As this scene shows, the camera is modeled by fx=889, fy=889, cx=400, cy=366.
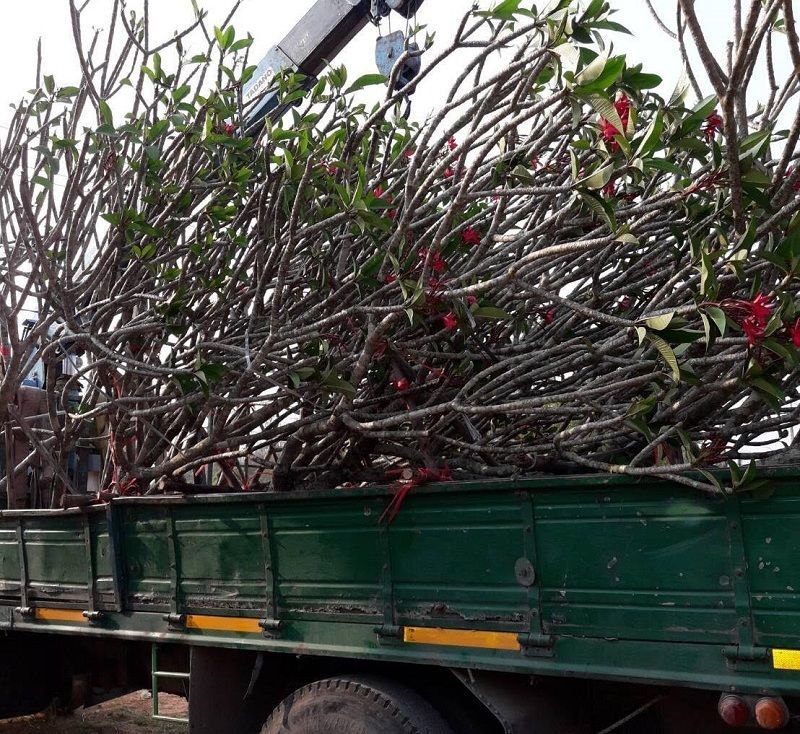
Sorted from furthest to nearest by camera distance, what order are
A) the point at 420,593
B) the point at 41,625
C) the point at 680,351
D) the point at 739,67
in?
the point at 41,625 < the point at 420,593 < the point at 680,351 < the point at 739,67

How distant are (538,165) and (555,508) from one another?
197cm

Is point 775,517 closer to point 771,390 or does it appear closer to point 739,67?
point 771,390

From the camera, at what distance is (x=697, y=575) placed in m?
2.90

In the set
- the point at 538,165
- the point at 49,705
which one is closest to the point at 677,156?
the point at 538,165

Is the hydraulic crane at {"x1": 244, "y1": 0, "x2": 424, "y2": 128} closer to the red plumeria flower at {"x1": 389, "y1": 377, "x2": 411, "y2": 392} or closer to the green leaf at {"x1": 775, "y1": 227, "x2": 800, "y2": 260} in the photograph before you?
the red plumeria flower at {"x1": 389, "y1": 377, "x2": 411, "y2": 392}

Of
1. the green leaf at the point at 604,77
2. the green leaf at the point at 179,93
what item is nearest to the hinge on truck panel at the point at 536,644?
the green leaf at the point at 604,77

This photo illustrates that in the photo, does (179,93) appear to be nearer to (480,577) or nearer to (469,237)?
(469,237)

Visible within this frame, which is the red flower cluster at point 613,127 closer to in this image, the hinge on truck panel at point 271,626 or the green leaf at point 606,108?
the green leaf at point 606,108

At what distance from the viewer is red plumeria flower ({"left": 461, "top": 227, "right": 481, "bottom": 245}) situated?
4.04 metres

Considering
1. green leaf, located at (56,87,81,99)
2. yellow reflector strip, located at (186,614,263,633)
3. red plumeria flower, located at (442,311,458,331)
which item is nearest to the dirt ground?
yellow reflector strip, located at (186,614,263,633)

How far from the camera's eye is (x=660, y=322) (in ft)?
9.64

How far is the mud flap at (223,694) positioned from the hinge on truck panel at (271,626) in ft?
1.06

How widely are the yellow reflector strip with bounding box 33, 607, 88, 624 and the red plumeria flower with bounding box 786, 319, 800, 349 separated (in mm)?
3690

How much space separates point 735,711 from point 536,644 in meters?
0.69
